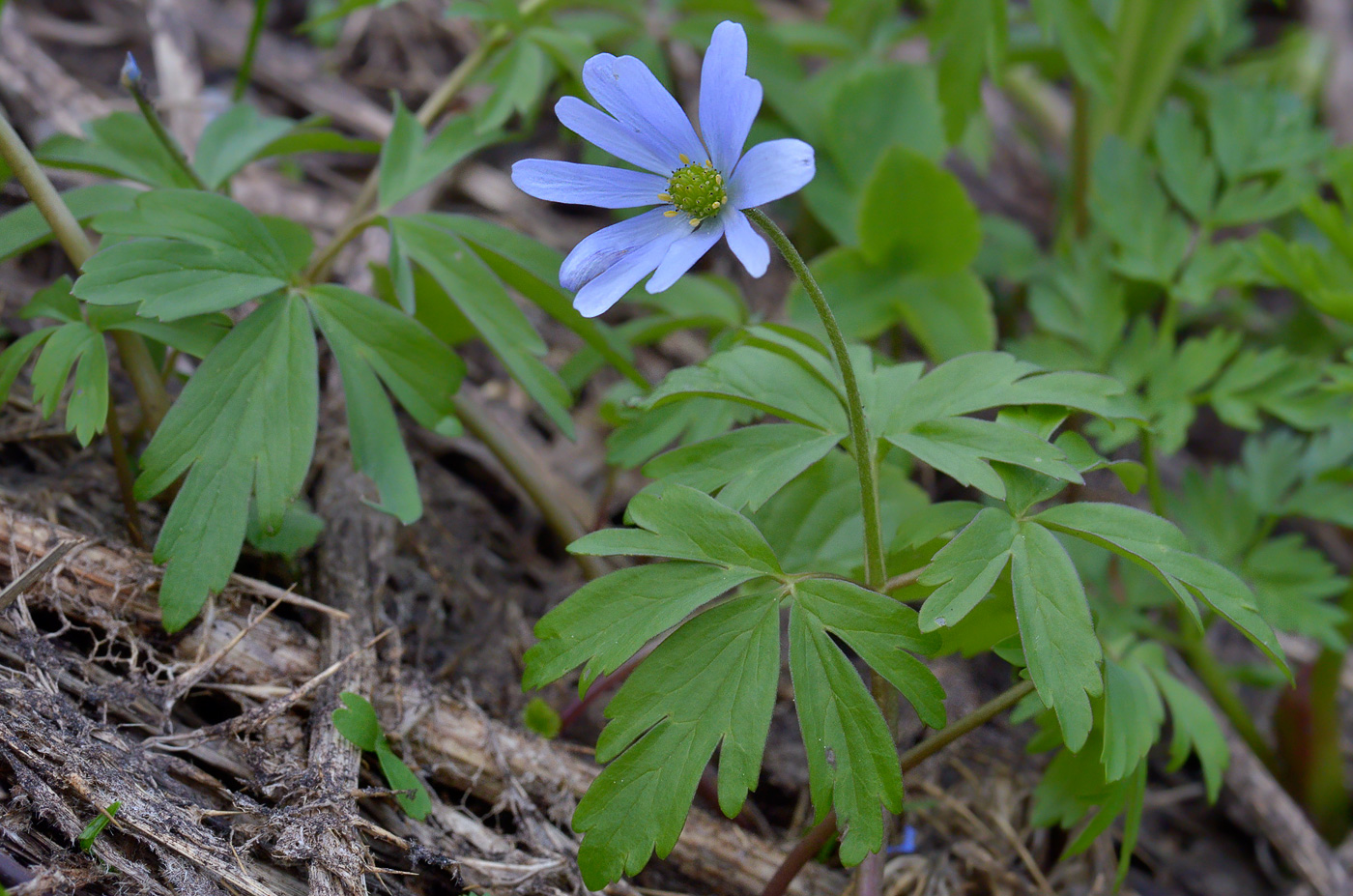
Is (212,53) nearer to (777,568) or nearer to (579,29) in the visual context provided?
(579,29)

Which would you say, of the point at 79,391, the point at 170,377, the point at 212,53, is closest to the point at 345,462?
the point at 170,377

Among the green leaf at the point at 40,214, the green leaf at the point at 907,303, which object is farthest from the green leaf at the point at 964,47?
the green leaf at the point at 40,214

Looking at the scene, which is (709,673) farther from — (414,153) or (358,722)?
(414,153)

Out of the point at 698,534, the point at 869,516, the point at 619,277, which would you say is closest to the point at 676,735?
the point at 698,534

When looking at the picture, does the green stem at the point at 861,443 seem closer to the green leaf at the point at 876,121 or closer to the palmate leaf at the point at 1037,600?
the palmate leaf at the point at 1037,600

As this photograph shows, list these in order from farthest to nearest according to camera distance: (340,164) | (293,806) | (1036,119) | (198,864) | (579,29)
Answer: (1036,119) → (340,164) → (579,29) → (293,806) → (198,864)
